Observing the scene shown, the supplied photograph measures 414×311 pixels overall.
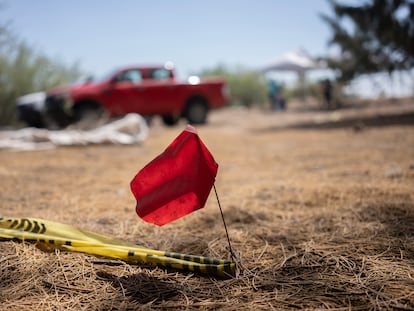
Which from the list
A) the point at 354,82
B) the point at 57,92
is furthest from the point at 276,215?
the point at 354,82

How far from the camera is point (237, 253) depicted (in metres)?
1.66

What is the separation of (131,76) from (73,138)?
4390mm

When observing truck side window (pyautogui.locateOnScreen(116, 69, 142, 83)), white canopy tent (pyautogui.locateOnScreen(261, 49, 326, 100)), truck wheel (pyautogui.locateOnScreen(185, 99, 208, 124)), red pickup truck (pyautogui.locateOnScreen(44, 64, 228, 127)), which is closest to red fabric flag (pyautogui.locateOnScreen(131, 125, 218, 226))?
red pickup truck (pyautogui.locateOnScreen(44, 64, 228, 127))

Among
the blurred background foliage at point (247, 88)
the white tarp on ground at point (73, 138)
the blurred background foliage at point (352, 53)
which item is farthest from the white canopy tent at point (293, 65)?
the white tarp on ground at point (73, 138)

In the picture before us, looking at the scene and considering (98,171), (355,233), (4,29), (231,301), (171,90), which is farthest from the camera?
(171,90)

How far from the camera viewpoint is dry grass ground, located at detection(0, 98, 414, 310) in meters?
1.29

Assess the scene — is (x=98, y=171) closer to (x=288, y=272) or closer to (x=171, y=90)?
(x=288, y=272)

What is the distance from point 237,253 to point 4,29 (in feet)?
27.0

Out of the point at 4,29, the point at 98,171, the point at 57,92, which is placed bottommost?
the point at 98,171

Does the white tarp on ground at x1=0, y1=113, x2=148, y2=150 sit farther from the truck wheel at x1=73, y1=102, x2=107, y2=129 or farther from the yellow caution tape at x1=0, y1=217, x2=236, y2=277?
the yellow caution tape at x1=0, y1=217, x2=236, y2=277

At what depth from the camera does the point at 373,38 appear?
30.2ft

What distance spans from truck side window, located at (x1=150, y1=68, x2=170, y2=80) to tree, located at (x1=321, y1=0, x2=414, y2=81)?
4.26 meters

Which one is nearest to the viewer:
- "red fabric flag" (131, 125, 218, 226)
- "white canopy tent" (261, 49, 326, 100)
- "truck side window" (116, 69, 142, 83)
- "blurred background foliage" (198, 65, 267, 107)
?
"red fabric flag" (131, 125, 218, 226)

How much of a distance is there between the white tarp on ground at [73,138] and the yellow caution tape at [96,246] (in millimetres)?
4520
